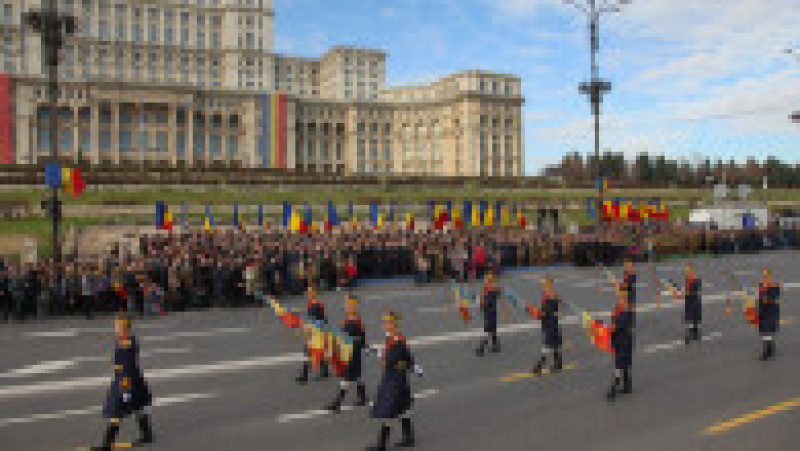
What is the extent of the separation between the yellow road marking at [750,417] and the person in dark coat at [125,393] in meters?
8.04

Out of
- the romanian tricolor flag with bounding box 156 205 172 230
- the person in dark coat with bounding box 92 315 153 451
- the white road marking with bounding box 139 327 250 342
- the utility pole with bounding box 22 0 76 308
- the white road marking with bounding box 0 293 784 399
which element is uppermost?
the utility pole with bounding box 22 0 76 308

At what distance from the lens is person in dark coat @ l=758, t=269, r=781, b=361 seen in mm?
15070

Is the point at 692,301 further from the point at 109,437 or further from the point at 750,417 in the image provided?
the point at 109,437

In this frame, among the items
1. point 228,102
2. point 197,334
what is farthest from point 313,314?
point 228,102

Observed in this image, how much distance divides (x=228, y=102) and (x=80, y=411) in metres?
111

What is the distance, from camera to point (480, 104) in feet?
441

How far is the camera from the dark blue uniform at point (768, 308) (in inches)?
593

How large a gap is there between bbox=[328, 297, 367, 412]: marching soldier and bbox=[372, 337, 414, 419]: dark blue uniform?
68.6 inches

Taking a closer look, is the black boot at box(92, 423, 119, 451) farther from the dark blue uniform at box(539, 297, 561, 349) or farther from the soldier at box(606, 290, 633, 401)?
the dark blue uniform at box(539, 297, 561, 349)

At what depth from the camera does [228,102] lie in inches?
4643

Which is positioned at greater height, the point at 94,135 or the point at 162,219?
the point at 94,135

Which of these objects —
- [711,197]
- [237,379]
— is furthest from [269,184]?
[237,379]

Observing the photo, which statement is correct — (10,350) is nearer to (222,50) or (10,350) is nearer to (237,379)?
(237,379)

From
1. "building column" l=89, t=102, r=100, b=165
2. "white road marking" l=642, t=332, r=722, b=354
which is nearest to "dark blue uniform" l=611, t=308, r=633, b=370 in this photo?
"white road marking" l=642, t=332, r=722, b=354
